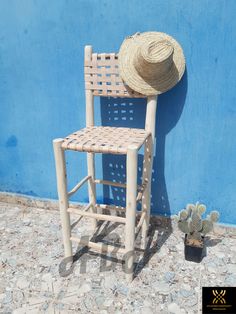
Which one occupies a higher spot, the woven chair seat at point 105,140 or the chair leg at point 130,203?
the woven chair seat at point 105,140

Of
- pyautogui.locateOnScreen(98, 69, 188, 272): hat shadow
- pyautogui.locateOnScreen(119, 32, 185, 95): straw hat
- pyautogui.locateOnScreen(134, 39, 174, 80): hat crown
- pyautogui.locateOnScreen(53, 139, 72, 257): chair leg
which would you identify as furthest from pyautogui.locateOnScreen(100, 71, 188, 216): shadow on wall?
pyautogui.locateOnScreen(53, 139, 72, 257): chair leg

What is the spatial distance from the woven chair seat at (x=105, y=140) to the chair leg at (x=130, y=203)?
0.05m

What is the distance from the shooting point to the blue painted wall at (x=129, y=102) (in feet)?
4.63

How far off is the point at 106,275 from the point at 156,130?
847mm

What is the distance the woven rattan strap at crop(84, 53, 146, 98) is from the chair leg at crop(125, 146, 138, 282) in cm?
42

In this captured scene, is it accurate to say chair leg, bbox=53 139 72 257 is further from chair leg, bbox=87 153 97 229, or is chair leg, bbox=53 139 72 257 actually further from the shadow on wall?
the shadow on wall

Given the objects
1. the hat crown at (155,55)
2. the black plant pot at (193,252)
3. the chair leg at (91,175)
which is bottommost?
the black plant pot at (193,252)

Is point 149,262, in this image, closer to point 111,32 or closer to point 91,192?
point 91,192

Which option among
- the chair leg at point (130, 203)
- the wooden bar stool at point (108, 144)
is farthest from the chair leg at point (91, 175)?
the chair leg at point (130, 203)

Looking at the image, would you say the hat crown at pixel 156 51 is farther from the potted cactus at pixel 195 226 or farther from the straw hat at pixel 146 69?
the potted cactus at pixel 195 226

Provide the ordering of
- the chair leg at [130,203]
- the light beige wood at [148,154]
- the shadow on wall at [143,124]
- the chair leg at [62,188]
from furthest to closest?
the shadow on wall at [143,124] < the light beige wood at [148,154] < the chair leg at [62,188] < the chair leg at [130,203]

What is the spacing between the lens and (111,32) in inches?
59.2

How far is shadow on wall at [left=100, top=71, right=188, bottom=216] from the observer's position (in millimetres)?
1570

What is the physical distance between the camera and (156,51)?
4.18 ft
